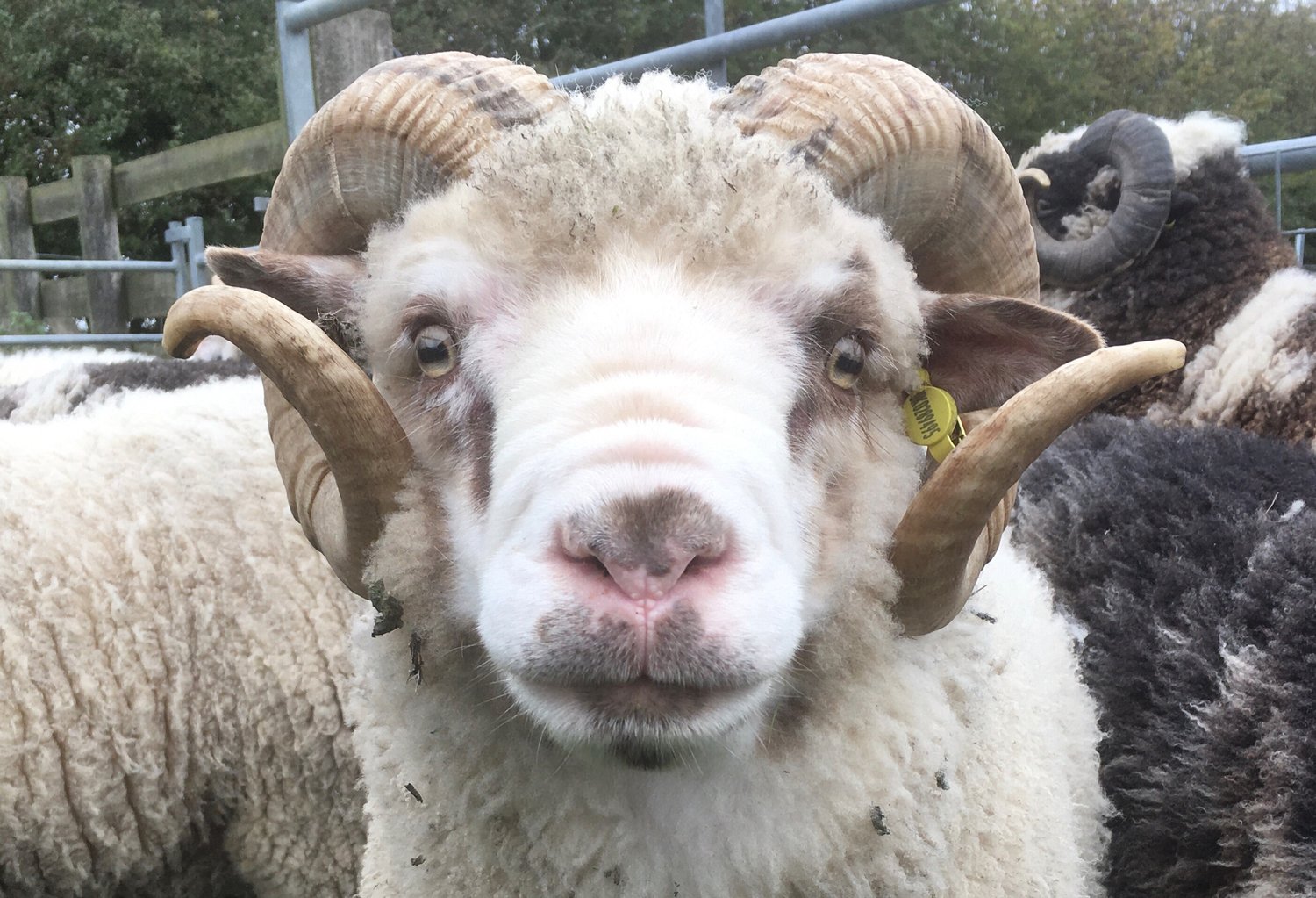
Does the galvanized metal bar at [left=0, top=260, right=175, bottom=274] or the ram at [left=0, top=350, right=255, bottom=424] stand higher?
the ram at [left=0, top=350, right=255, bottom=424]

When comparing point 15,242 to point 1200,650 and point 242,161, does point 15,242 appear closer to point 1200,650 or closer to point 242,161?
point 242,161

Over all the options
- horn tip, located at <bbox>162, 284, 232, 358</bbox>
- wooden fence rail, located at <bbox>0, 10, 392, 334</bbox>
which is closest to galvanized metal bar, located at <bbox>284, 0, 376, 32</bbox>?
wooden fence rail, located at <bbox>0, 10, 392, 334</bbox>

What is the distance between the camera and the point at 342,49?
4.54m

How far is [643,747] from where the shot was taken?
1475mm

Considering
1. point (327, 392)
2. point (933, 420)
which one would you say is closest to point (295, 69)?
point (327, 392)

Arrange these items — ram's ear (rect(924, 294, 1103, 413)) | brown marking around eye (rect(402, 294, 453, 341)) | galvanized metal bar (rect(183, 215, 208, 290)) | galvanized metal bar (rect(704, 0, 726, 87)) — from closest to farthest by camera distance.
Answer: brown marking around eye (rect(402, 294, 453, 341))
ram's ear (rect(924, 294, 1103, 413))
galvanized metal bar (rect(704, 0, 726, 87))
galvanized metal bar (rect(183, 215, 208, 290))

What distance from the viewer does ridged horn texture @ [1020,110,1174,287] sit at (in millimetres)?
4867

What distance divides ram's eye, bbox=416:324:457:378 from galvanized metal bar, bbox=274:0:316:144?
3.02 metres

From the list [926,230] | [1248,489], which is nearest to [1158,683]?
[1248,489]

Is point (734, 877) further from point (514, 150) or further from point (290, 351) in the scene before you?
point (514, 150)

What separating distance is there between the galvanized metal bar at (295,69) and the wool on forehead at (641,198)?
3021 millimetres

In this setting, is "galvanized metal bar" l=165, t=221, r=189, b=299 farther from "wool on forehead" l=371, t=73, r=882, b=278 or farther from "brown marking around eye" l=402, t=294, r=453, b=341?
"wool on forehead" l=371, t=73, r=882, b=278

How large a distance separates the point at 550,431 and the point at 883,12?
2.74 meters

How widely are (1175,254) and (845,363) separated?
396 cm
